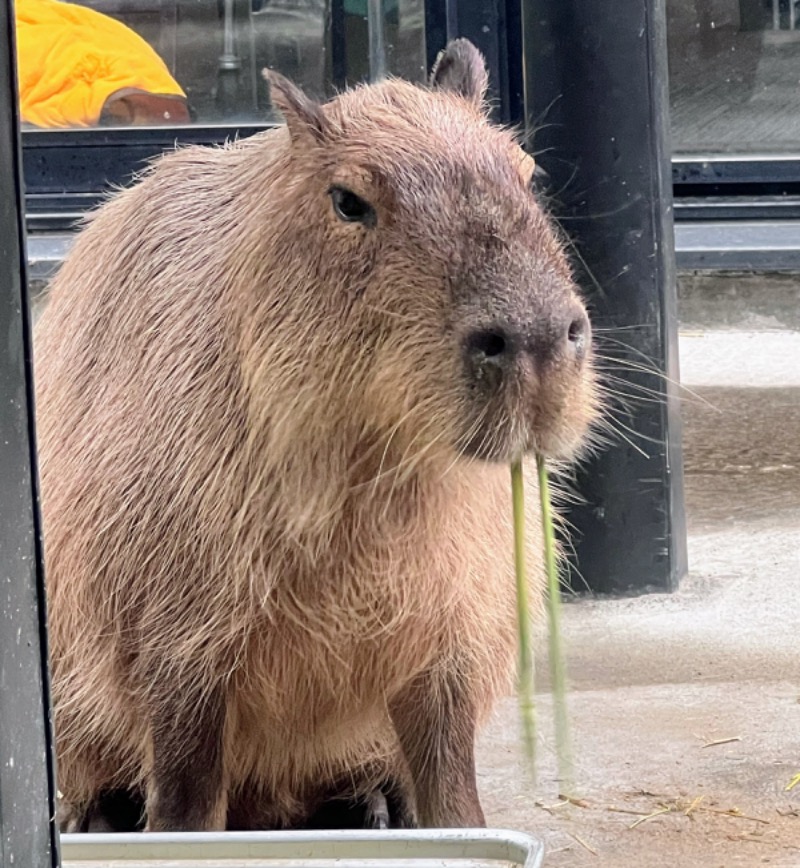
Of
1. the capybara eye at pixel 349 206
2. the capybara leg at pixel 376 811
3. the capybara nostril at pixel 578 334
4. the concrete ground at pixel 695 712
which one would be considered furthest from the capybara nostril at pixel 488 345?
the capybara leg at pixel 376 811

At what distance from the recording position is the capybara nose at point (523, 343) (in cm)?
224

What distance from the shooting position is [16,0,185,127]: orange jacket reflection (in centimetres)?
633

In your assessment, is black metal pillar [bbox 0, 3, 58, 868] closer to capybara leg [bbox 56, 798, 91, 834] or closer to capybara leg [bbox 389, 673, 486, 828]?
capybara leg [bbox 389, 673, 486, 828]

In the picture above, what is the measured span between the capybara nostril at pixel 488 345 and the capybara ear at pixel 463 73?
0.70 meters

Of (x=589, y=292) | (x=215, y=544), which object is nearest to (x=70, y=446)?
(x=215, y=544)

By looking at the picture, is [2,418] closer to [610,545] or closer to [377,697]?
[377,697]

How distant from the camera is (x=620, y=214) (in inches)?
184

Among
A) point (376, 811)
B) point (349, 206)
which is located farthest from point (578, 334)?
point (376, 811)

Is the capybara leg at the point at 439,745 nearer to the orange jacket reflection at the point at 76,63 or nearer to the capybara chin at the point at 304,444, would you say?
the capybara chin at the point at 304,444

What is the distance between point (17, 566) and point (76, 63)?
5041 millimetres

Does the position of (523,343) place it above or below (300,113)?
below

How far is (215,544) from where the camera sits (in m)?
2.75

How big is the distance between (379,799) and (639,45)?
2.32 metres

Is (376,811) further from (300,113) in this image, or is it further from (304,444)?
(300,113)
